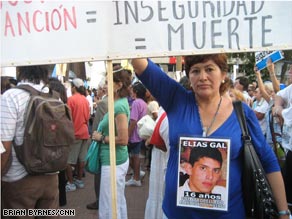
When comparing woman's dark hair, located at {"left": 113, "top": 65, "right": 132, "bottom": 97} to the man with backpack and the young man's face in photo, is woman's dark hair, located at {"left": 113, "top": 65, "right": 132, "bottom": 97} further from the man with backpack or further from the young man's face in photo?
the young man's face in photo

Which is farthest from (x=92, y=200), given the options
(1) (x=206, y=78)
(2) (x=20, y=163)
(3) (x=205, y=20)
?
(3) (x=205, y=20)

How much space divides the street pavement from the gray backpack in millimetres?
2492

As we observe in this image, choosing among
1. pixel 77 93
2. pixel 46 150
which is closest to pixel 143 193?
pixel 77 93

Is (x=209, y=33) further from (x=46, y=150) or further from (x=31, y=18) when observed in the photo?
(x=46, y=150)

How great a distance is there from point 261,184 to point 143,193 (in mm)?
4474

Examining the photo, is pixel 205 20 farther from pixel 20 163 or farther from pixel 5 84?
pixel 5 84

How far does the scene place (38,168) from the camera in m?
2.72

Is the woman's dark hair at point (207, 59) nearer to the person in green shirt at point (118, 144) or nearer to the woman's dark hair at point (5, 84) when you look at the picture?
the person in green shirt at point (118, 144)

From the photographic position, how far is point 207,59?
6.88ft

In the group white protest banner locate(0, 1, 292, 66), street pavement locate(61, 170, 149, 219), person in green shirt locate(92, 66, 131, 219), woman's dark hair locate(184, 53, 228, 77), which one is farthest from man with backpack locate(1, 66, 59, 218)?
street pavement locate(61, 170, 149, 219)

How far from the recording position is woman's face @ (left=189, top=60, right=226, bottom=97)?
6.82ft

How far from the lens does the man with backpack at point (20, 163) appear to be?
8.63ft

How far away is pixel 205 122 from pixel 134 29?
0.65 m

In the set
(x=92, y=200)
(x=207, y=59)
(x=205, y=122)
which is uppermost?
(x=207, y=59)
